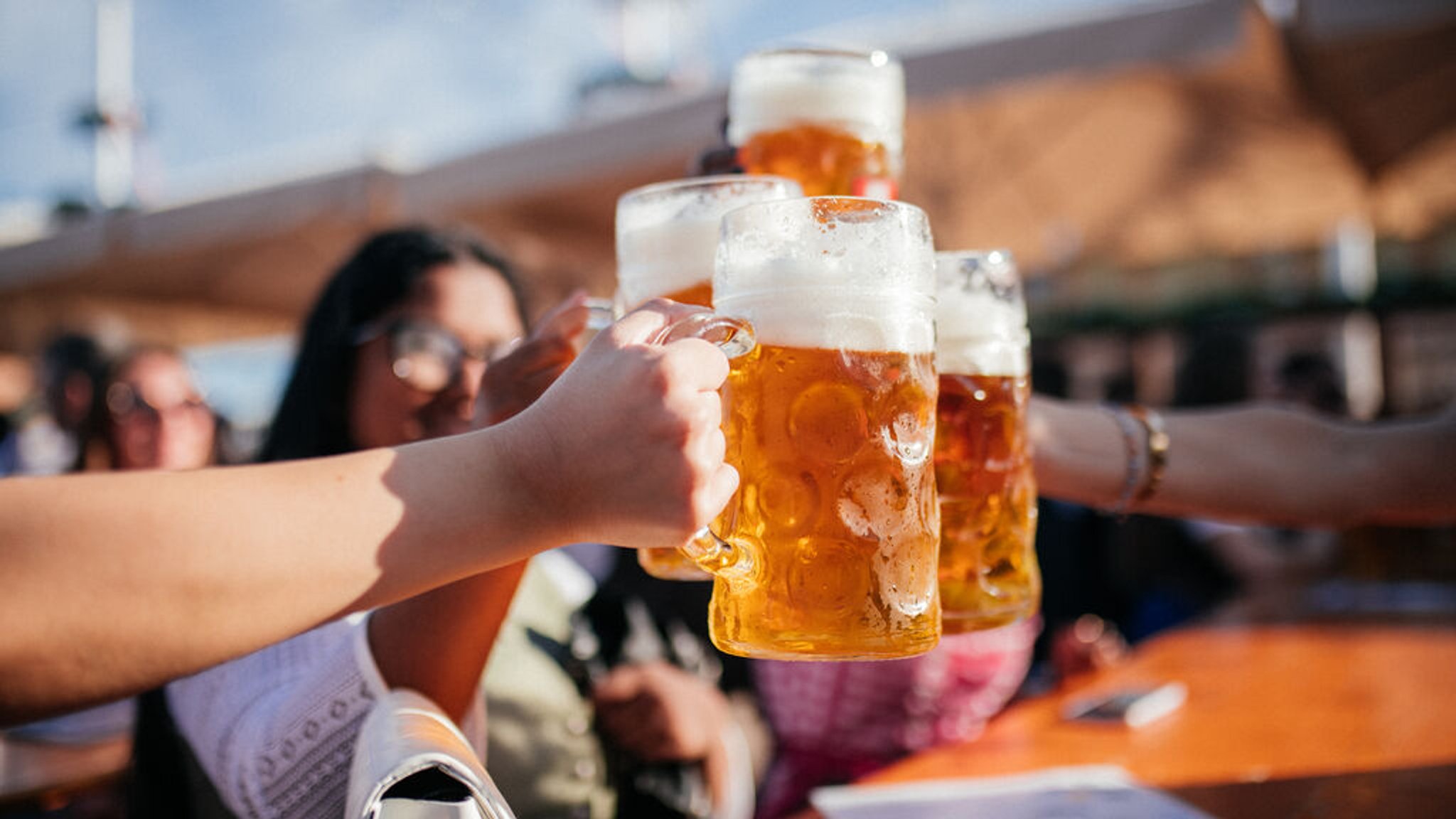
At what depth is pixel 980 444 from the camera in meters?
0.96

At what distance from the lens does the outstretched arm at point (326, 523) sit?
506 mm

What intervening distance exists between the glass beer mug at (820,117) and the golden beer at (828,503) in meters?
0.30

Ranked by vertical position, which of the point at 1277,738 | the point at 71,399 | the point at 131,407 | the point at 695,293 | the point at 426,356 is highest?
the point at 695,293

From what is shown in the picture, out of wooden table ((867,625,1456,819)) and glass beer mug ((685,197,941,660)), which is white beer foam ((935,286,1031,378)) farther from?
wooden table ((867,625,1456,819))

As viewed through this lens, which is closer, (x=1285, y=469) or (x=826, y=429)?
(x=826, y=429)

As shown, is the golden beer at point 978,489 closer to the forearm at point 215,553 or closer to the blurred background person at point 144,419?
the forearm at point 215,553

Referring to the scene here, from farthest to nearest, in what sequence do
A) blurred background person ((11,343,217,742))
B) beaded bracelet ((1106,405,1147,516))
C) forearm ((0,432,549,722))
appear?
blurred background person ((11,343,217,742)) < beaded bracelet ((1106,405,1147,516)) < forearm ((0,432,549,722))

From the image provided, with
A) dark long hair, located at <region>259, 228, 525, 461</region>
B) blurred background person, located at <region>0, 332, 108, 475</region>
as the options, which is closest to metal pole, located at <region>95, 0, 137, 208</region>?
blurred background person, located at <region>0, 332, 108, 475</region>

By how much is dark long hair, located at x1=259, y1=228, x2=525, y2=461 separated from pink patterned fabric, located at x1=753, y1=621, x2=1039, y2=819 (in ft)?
3.90

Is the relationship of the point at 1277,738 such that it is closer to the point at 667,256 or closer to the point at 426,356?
the point at 667,256

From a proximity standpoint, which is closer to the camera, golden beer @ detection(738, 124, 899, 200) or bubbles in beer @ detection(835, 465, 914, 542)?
bubbles in beer @ detection(835, 465, 914, 542)

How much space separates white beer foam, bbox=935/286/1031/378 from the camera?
3.16 ft

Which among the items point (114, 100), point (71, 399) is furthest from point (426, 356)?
point (114, 100)

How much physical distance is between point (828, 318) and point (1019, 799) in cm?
75
